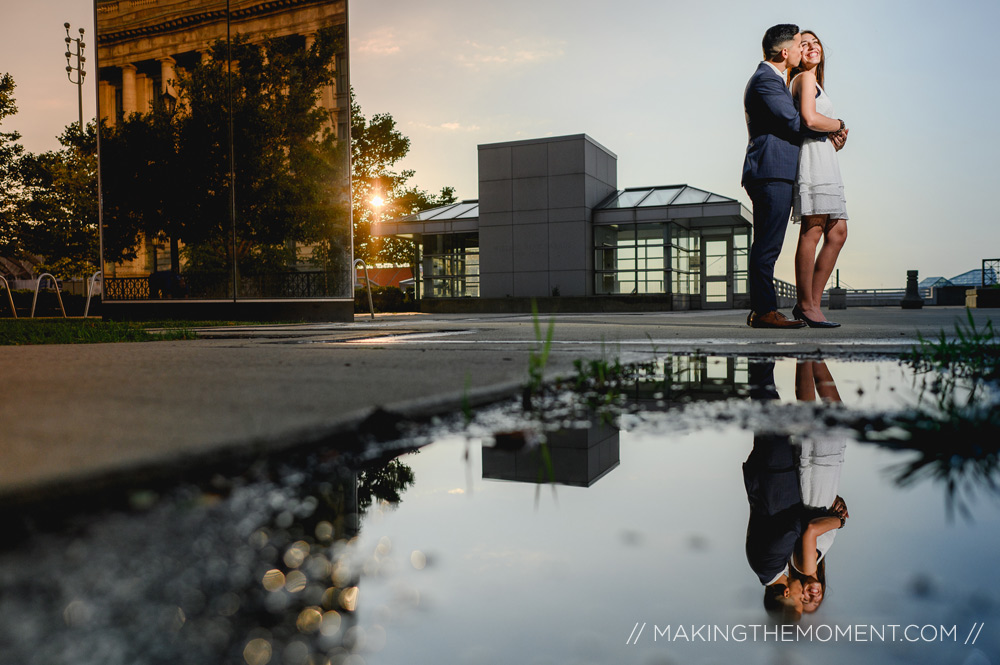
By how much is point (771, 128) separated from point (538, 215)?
21.3 m

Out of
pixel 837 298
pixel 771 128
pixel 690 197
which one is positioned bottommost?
pixel 837 298

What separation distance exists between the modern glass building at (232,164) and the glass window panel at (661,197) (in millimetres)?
15471

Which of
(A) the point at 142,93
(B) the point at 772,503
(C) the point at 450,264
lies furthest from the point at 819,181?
(C) the point at 450,264

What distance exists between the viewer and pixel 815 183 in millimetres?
5879

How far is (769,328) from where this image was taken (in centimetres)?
652

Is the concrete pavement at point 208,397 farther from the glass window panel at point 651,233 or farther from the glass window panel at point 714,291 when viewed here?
the glass window panel at point 714,291

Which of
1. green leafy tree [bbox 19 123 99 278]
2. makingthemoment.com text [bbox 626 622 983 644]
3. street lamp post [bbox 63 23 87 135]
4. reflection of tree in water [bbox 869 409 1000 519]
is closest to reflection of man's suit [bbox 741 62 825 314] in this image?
reflection of tree in water [bbox 869 409 1000 519]

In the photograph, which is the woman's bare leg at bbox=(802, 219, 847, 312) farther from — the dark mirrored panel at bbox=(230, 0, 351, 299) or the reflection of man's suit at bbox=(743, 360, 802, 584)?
the dark mirrored panel at bbox=(230, 0, 351, 299)

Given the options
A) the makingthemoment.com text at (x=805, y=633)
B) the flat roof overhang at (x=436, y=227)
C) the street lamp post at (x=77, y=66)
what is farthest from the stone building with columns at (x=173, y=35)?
the street lamp post at (x=77, y=66)

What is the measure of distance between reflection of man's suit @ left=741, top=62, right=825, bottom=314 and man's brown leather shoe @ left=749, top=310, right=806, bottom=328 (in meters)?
0.67

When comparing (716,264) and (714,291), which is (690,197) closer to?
(716,264)

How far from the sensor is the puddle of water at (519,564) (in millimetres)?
713

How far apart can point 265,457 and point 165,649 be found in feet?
2.34

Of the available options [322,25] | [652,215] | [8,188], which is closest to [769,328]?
[322,25]
